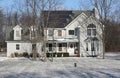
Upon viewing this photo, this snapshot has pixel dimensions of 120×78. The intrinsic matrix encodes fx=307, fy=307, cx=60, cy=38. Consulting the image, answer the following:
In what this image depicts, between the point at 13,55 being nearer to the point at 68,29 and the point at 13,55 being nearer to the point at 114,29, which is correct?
the point at 68,29

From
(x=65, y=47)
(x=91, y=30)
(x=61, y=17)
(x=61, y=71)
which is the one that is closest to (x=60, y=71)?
(x=61, y=71)

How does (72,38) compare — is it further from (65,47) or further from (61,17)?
(61,17)

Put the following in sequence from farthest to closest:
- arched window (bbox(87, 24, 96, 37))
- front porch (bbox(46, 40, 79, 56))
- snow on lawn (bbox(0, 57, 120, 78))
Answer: front porch (bbox(46, 40, 79, 56))
arched window (bbox(87, 24, 96, 37))
snow on lawn (bbox(0, 57, 120, 78))

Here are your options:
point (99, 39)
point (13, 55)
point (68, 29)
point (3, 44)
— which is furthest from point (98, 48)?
point (3, 44)

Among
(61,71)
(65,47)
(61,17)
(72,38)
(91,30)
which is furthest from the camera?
(61,17)

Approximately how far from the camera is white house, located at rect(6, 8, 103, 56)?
63562 mm

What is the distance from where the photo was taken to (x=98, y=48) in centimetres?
6391

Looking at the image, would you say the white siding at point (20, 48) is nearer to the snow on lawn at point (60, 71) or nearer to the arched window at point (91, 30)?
the arched window at point (91, 30)

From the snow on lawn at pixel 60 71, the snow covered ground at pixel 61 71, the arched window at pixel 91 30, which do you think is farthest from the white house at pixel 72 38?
the snow on lawn at pixel 60 71

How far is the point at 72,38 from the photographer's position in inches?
2544

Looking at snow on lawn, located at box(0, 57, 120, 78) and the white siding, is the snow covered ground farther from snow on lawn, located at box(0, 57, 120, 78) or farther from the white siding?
the white siding

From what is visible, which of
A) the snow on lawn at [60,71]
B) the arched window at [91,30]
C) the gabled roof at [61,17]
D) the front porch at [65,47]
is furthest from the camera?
the front porch at [65,47]

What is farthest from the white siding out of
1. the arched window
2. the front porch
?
the arched window

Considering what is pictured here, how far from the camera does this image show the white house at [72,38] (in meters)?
63.6
